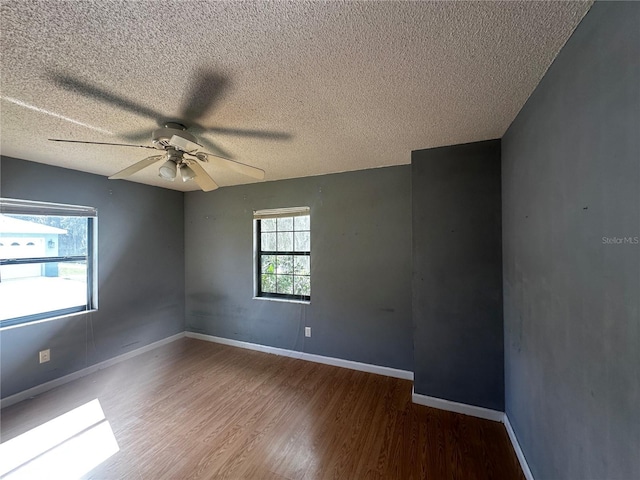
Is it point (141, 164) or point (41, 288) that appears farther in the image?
point (41, 288)

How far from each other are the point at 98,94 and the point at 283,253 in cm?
236

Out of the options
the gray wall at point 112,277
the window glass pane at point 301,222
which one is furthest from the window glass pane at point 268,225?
the gray wall at point 112,277

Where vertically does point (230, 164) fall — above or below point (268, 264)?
above

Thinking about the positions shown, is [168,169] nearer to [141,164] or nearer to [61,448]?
[141,164]

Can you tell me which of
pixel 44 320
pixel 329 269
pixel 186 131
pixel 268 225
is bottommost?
pixel 44 320

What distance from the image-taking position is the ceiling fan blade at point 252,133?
1.81 metres

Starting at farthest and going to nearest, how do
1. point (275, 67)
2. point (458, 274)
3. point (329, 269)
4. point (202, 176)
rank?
point (329, 269) < point (458, 274) < point (202, 176) < point (275, 67)

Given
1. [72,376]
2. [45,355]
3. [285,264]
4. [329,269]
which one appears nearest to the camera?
[45,355]

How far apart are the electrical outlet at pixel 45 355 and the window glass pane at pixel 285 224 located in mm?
2690

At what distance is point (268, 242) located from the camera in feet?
11.5

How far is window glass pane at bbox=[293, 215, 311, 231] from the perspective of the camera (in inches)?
127

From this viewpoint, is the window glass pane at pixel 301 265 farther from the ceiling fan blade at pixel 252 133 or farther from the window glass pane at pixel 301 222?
the ceiling fan blade at pixel 252 133

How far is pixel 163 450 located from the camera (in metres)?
1.72

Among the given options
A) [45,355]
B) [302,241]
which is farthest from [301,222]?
[45,355]
